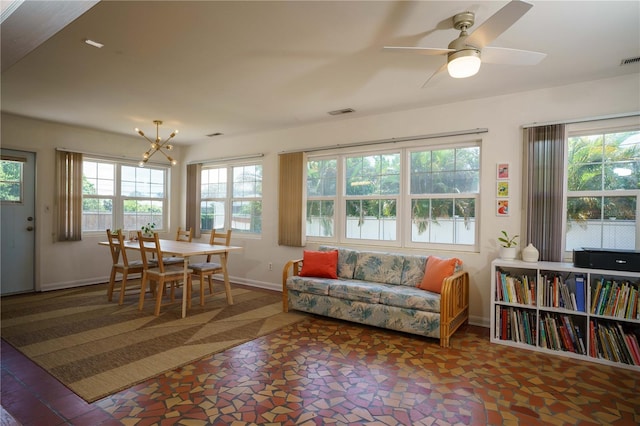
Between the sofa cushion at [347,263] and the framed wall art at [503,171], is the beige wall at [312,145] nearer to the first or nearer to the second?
the framed wall art at [503,171]

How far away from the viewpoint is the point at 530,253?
10.6ft

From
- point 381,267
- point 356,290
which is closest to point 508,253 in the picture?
point 381,267

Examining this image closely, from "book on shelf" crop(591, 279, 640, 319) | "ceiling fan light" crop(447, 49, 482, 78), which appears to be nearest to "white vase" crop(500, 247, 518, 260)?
"book on shelf" crop(591, 279, 640, 319)

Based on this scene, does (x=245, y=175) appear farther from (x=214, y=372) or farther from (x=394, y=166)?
(x=214, y=372)

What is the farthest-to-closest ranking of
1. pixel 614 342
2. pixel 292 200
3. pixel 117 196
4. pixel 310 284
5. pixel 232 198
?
1. pixel 232 198
2. pixel 117 196
3. pixel 292 200
4. pixel 310 284
5. pixel 614 342

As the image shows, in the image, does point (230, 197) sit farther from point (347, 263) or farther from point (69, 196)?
point (347, 263)

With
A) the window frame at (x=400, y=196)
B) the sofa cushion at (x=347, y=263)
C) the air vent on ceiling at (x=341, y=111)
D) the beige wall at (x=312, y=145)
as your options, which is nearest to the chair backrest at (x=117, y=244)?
the beige wall at (x=312, y=145)

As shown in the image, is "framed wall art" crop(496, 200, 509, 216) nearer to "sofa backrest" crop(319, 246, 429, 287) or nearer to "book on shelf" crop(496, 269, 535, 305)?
"book on shelf" crop(496, 269, 535, 305)

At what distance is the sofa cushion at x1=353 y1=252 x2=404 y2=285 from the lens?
386cm

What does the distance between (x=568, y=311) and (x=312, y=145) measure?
3.52 m

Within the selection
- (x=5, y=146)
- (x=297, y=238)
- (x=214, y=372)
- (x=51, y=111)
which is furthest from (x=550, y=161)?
(x=5, y=146)

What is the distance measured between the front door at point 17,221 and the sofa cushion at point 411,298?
4989 mm

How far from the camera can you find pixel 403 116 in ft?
13.8

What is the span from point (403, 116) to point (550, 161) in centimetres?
165
